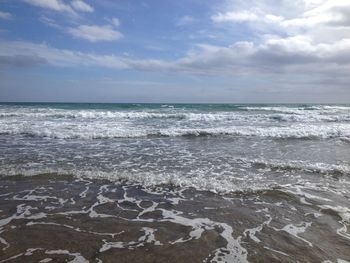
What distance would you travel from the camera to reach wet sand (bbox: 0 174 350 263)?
159 inches

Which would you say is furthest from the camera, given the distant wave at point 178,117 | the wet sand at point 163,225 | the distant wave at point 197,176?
the distant wave at point 178,117

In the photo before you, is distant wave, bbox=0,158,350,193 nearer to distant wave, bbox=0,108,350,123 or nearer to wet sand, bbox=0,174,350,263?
wet sand, bbox=0,174,350,263

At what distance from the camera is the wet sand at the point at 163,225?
4043 mm

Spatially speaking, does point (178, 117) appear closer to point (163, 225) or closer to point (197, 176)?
point (197, 176)

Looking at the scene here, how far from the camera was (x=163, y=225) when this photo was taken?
4977mm

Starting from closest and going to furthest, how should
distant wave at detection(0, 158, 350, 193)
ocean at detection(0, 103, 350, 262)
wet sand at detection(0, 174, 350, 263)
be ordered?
1. wet sand at detection(0, 174, 350, 263)
2. ocean at detection(0, 103, 350, 262)
3. distant wave at detection(0, 158, 350, 193)

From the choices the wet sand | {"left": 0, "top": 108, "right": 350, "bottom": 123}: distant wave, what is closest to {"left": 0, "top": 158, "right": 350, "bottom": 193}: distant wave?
the wet sand

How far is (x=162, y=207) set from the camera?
580 cm

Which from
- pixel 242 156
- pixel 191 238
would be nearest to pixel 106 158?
pixel 242 156

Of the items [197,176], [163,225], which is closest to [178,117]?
[197,176]

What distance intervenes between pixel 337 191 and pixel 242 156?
4.12 m

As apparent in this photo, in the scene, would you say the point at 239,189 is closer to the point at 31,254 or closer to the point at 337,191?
the point at 337,191

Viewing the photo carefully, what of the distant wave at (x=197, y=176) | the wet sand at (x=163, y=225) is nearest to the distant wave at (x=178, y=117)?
the distant wave at (x=197, y=176)

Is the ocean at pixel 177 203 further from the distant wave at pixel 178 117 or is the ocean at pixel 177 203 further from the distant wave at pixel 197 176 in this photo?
the distant wave at pixel 178 117
